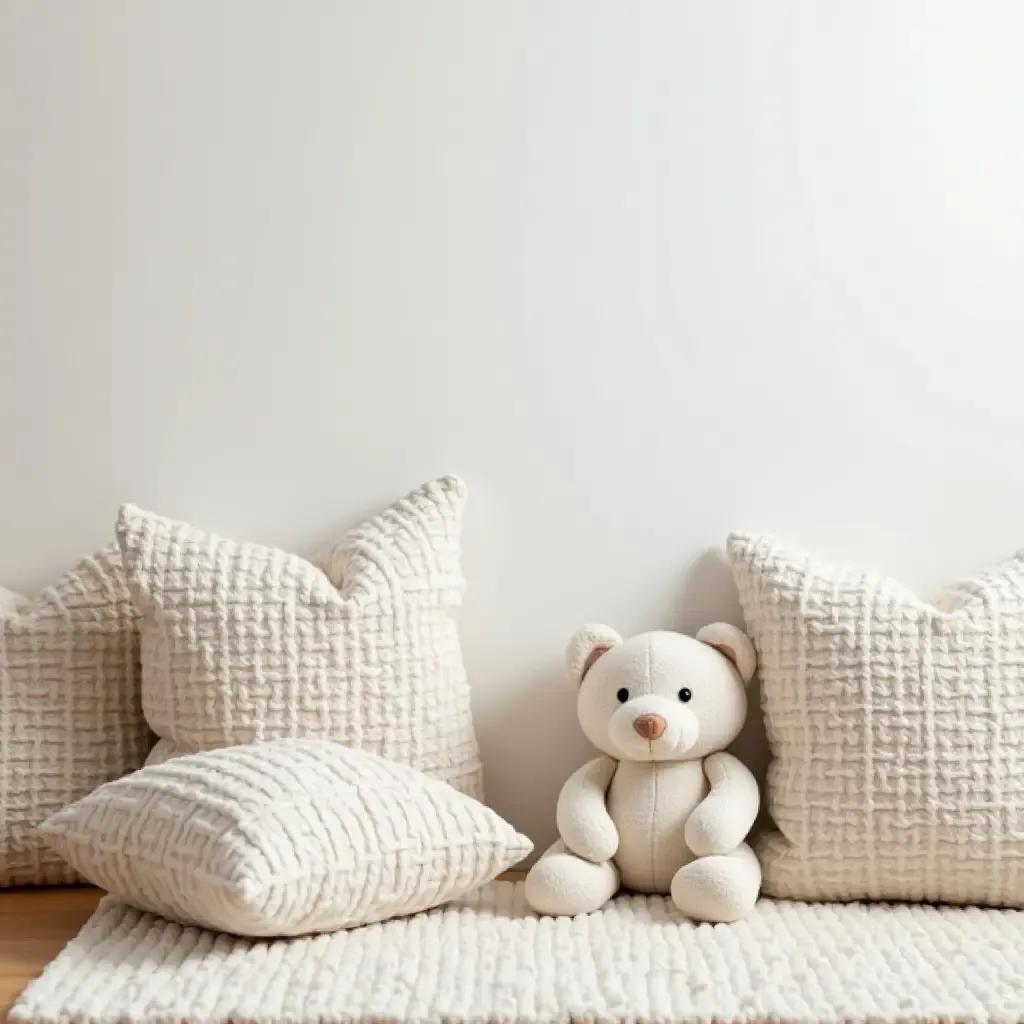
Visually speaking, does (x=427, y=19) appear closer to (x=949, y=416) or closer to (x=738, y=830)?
(x=949, y=416)

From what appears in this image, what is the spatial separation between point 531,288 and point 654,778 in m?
0.67

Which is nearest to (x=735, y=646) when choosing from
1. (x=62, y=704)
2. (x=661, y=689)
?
(x=661, y=689)

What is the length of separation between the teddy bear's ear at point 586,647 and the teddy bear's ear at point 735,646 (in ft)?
0.39

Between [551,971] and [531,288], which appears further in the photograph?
[531,288]

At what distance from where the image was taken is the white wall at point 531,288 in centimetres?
171

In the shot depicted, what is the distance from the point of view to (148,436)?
174 cm

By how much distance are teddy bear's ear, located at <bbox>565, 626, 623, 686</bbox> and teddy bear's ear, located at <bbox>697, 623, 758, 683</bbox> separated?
12cm

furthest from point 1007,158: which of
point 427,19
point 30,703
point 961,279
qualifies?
point 30,703

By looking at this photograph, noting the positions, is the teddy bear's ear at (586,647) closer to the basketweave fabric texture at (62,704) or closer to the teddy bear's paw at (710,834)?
the teddy bear's paw at (710,834)

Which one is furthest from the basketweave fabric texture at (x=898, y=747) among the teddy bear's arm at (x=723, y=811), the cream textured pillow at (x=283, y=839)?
the cream textured pillow at (x=283, y=839)

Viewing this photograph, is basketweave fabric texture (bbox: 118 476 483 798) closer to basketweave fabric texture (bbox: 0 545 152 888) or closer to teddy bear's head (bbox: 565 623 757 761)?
basketweave fabric texture (bbox: 0 545 152 888)

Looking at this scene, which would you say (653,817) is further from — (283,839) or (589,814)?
(283,839)

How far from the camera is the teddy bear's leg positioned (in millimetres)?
1466

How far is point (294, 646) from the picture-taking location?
1577 millimetres
